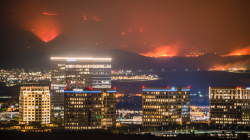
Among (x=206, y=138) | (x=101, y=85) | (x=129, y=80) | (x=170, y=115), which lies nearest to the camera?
(x=206, y=138)

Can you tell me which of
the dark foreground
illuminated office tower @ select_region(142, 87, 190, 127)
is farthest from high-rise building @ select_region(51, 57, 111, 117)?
the dark foreground

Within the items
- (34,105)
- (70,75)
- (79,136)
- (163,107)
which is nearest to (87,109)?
(79,136)

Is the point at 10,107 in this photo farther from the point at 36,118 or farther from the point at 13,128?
the point at 13,128

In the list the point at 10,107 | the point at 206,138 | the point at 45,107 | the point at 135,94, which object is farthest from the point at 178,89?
the point at 135,94

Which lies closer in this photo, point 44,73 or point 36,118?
point 36,118

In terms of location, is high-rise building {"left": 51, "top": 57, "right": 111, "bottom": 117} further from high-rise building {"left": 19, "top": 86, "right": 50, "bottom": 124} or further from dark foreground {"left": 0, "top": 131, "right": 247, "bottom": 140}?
dark foreground {"left": 0, "top": 131, "right": 247, "bottom": 140}

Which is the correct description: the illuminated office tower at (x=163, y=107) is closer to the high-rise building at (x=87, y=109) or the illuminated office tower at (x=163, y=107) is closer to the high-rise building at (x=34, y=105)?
the high-rise building at (x=87, y=109)

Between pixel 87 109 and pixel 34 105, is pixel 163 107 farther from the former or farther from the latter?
pixel 34 105
